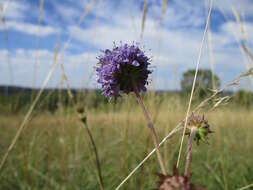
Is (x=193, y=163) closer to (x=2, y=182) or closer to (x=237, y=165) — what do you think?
(x=237, y=165)

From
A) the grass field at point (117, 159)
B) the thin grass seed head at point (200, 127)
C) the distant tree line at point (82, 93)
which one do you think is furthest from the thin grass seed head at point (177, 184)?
the grass field at point (117, 159)

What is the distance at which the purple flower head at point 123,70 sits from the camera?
923 millimetres

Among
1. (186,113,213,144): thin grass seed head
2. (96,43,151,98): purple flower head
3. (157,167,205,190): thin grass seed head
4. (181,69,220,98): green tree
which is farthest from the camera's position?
(181,69,220,98): green tree

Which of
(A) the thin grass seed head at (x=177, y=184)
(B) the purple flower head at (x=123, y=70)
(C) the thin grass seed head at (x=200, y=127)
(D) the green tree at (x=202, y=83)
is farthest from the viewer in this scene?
(D) the green tree at (x=202, y=83)

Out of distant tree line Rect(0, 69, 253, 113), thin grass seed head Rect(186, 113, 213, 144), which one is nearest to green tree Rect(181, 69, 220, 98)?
distant tree line Rect(0, 69, 253, 113)

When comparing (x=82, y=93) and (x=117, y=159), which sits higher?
(x=82, y=93)

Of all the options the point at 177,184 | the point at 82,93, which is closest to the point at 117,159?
the point at 82,93

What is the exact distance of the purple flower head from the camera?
923mm

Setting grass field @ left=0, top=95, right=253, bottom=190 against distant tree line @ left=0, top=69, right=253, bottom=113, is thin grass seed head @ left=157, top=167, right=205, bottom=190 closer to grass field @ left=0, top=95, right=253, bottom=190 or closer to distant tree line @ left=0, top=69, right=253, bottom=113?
distant tree line @ left=0, top=69, right=253, bottom=113

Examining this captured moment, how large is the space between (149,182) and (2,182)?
1371 millimetres

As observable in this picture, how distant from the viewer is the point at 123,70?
0.94 m

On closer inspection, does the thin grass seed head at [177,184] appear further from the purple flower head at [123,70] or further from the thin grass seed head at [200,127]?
the purple flower head at [123,70]

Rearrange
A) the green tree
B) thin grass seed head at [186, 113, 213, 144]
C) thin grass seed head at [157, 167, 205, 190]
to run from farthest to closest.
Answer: the green tree → thin grass seed head at [186, 113, 213, 144] → thin grass seed head at [157, 167, 205, 190]

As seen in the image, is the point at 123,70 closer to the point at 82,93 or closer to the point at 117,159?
the point at 82,93
